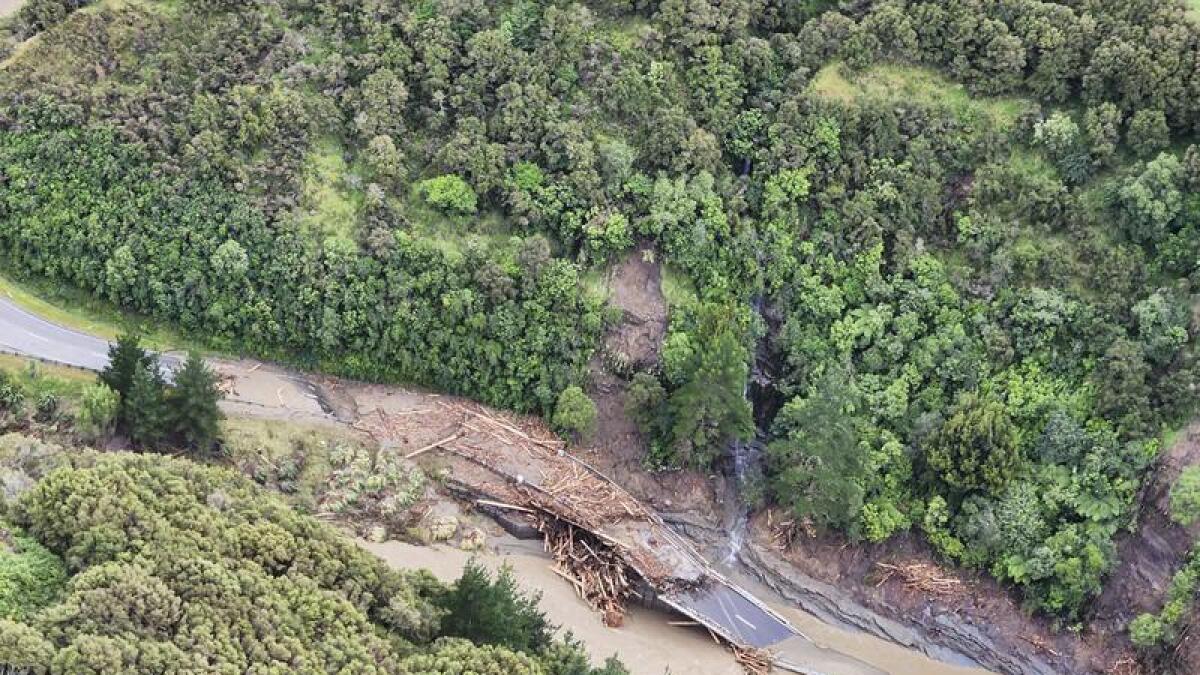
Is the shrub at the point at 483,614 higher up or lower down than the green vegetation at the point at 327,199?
lower down

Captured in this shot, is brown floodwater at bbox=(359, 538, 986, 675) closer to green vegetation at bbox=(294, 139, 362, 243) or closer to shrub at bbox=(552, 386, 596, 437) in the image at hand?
shrub at bbox=(552, 386, 596, 437)

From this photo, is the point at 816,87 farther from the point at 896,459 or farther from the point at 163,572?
the point at 163,572

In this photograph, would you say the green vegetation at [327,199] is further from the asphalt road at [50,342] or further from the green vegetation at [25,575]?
the green vegetation at [25,575]

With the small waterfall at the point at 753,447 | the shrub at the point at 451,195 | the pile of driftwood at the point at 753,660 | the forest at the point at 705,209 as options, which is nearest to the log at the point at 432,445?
the forest at the point at 705,209

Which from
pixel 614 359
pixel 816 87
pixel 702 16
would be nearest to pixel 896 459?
pixel 614 359

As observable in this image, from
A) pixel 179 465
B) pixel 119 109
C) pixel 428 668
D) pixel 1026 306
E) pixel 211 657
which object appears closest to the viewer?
pixel 211 657

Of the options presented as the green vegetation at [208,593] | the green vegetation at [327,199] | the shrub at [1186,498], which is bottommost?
the green vegetation at [208,593]

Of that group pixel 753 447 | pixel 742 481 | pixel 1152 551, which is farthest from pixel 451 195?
pixel 1152 551
